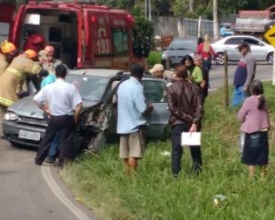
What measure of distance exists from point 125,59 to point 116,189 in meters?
12.3

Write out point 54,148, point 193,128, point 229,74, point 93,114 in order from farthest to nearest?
point 229,74 → point 93,114 → point 54,148 → point 193,128

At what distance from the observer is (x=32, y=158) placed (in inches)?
645

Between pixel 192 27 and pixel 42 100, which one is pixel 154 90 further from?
pixel 192 27

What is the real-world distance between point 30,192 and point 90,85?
4.60m

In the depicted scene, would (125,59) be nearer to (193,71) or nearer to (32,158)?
(193,71)

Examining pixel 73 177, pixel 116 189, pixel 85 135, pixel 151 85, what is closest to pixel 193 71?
pixel 151 85

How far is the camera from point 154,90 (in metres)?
18.2

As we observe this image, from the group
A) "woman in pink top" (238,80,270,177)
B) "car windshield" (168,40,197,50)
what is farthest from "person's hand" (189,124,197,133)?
"car windshield" (168,40,197,50)

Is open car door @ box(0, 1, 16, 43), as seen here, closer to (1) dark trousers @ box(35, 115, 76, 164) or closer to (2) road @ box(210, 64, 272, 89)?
(1) dark trousers @ box(35, 115, 76, 164)

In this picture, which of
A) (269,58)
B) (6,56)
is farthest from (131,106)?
(269,58)

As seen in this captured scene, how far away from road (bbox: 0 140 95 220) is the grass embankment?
243mm

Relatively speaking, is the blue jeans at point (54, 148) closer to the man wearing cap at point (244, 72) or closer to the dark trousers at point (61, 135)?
the dark trousers at point (61, 135)

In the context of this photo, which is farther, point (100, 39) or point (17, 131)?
point (100, 39)

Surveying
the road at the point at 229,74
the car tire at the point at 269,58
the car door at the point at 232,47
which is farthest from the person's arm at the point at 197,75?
Answer: the car tire at the point at 269,58
